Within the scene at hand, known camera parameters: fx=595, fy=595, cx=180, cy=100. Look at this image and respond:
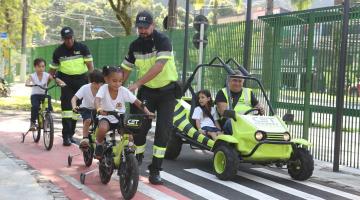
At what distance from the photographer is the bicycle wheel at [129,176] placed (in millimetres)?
6316

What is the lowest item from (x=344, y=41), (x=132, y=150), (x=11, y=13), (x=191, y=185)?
(x=191, y=185)

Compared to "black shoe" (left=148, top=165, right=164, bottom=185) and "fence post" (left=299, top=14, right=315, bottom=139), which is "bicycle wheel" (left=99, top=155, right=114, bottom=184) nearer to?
"black shoe" (left=148, top=165, right=164, bottom=185)

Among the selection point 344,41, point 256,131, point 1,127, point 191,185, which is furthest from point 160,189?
point 1,127

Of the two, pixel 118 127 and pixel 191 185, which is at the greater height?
pixel 118 127

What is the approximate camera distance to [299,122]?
34.3 feet

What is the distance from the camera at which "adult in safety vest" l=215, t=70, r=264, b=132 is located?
28.4 ft

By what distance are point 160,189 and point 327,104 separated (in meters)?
3.92

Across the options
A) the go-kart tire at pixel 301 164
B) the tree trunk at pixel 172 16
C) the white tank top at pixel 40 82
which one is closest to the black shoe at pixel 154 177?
the go-kart tire at pixel 301 164

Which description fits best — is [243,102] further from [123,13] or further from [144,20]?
[123,13]

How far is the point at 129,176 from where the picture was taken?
6445mm

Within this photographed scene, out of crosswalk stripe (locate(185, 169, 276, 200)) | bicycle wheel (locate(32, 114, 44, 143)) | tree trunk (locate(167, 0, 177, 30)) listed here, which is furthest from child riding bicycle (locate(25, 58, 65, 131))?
tree trunk (locate(167, 0, 177, 30))

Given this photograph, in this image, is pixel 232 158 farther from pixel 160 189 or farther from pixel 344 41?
pixel 344 41

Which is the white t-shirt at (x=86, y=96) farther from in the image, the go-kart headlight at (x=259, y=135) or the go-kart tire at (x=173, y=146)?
the go-kart headlight at (x=259, y=135)

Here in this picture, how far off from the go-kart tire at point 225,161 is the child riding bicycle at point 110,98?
148 centimetres
